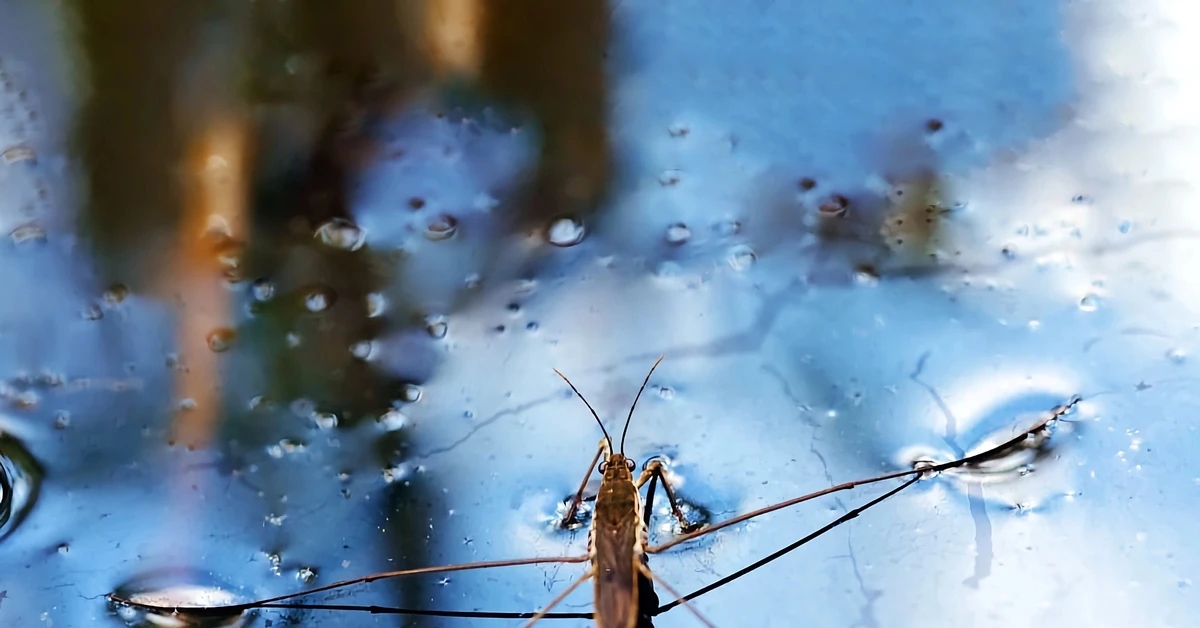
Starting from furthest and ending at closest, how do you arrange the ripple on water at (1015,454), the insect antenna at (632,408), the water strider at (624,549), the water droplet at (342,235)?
the water droplet at (342,235)
the insect antenna at (632,408)
the ripple on water at (1015,454)
the water strider at (624,549)

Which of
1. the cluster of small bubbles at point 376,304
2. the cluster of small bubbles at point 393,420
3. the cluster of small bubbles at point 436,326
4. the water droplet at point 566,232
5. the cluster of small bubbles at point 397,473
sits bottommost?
the cluster of small bubbles at point 397,473

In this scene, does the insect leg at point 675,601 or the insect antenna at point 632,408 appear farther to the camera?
the insect antenna at point 632,408

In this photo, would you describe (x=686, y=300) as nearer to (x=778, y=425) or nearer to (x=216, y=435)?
(x=778, y=425)

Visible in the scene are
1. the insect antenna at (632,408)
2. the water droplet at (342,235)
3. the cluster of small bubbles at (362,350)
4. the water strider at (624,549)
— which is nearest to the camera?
the water strider at (624,549)

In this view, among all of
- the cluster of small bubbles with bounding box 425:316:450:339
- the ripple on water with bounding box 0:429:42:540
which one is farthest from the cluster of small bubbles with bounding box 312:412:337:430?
the ripple on water with bounding box 0:429:42:540

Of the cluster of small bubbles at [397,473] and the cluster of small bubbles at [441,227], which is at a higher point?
the cluster of small bubbles at [441,227]

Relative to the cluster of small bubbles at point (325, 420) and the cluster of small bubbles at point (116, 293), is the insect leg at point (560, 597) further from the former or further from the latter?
the cluster of small bubbles at point (116, 293)

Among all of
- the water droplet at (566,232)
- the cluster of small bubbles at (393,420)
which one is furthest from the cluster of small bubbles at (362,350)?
the water droplet at (566,232)
